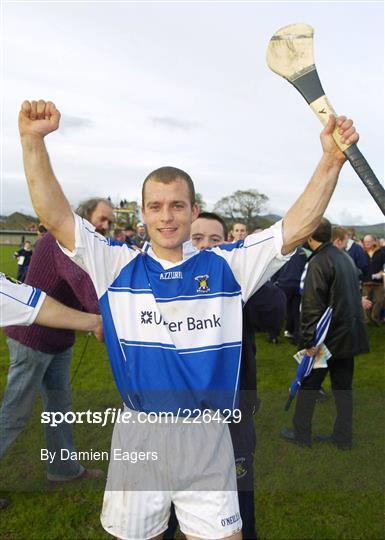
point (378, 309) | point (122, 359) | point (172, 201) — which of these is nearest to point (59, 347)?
point (122, 359)

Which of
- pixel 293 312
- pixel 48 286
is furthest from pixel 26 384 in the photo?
pixel 293 312

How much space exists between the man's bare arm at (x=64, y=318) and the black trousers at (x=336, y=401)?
2.64m

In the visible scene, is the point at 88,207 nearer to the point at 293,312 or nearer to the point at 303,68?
the point at 303,68

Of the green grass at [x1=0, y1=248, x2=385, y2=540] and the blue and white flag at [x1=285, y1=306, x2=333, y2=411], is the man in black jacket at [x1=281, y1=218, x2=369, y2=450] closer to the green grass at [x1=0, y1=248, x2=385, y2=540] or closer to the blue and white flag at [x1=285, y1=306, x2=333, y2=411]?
the blue and white flag at [x1=285, y1=306, x2=333, y2=411]

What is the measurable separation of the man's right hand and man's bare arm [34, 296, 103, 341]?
2.75ft

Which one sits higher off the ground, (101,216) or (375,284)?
(101,216)

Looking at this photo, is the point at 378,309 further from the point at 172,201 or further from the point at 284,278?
the point at 172,201

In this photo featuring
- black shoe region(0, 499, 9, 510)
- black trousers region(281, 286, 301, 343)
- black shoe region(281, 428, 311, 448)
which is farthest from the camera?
black trousers region(281, 286, 301, 343)

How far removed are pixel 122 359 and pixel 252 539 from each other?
146cm

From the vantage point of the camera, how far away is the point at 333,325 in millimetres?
4344

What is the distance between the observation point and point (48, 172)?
1912 mm

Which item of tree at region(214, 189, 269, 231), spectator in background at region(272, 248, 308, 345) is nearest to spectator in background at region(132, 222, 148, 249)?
spectator in background at region(272, 248, 308, 345)

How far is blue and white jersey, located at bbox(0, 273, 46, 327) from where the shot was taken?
87.4 inches

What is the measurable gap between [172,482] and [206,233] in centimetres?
141
